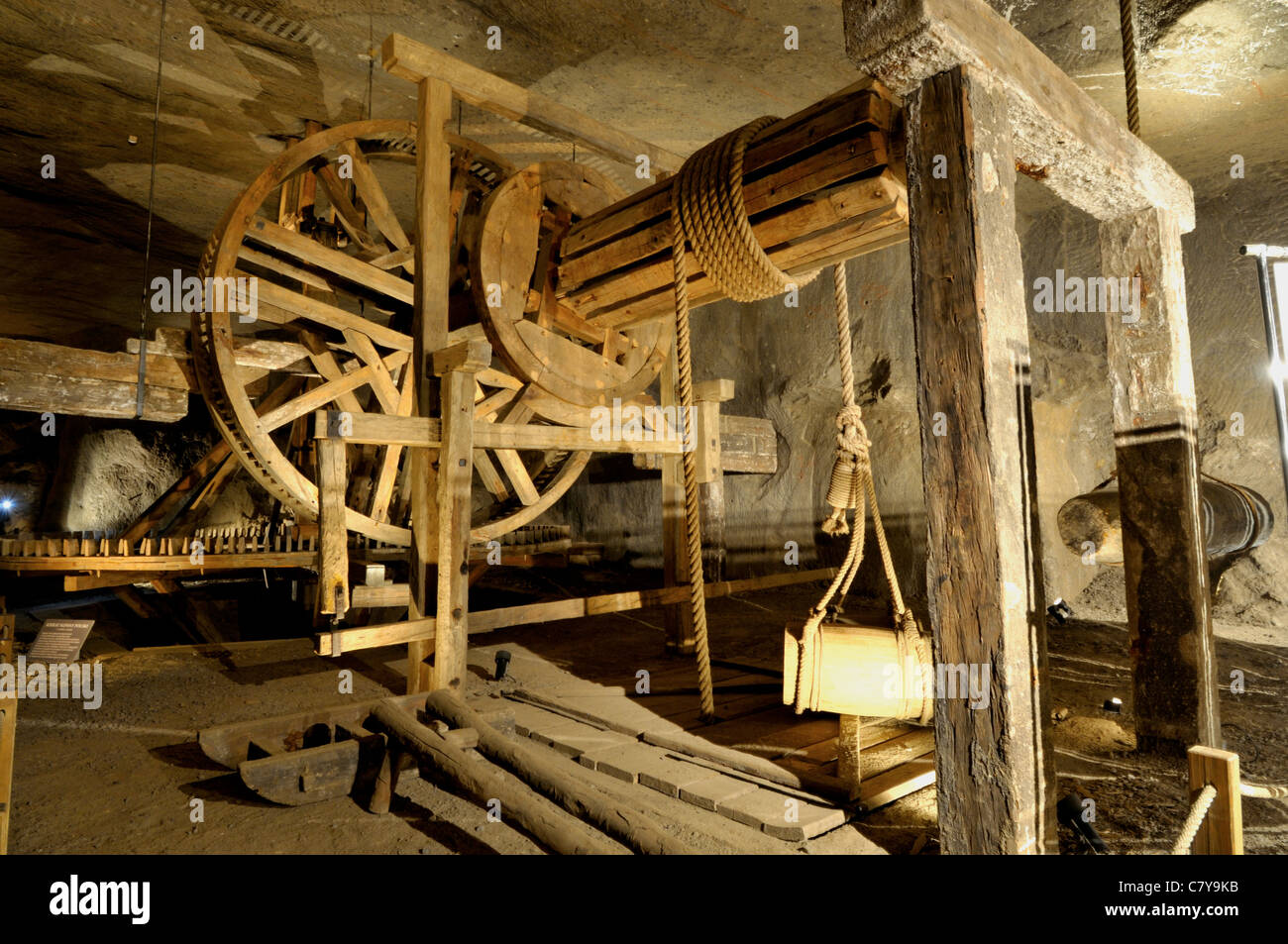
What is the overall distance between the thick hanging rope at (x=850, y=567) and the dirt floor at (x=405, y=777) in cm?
44

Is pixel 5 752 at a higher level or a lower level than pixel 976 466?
lower

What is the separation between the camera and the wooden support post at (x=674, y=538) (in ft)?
15.9

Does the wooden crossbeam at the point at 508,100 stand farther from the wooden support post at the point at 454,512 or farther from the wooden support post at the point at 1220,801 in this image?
the wooden support post at the point at 1220,801

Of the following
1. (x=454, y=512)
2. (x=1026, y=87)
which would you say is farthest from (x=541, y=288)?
(x=1026, y=87)

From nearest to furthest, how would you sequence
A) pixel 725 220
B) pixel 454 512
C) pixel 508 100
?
pixel 725 220, pixel 454 512, pixel 508 100

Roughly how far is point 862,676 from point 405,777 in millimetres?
1809

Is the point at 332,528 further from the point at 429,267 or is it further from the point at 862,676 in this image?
the point at 862,676

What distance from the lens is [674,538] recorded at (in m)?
4.93

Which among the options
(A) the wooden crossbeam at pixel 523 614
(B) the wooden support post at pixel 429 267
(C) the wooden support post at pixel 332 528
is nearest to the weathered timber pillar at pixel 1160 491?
(A) the wooden crossbeam at pixel 523 614

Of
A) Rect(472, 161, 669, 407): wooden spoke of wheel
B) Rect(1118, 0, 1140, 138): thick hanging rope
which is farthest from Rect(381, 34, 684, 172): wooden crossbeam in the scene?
Rect(1118, 0, 1140, 138): thick hanging rope

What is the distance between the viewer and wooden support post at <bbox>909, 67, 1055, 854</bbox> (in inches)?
70.7

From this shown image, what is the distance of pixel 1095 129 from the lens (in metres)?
2.50

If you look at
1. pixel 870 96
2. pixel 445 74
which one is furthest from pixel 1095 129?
pixel 445 74

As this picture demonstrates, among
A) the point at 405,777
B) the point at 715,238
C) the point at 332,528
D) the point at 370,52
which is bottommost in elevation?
the point at 405,777
